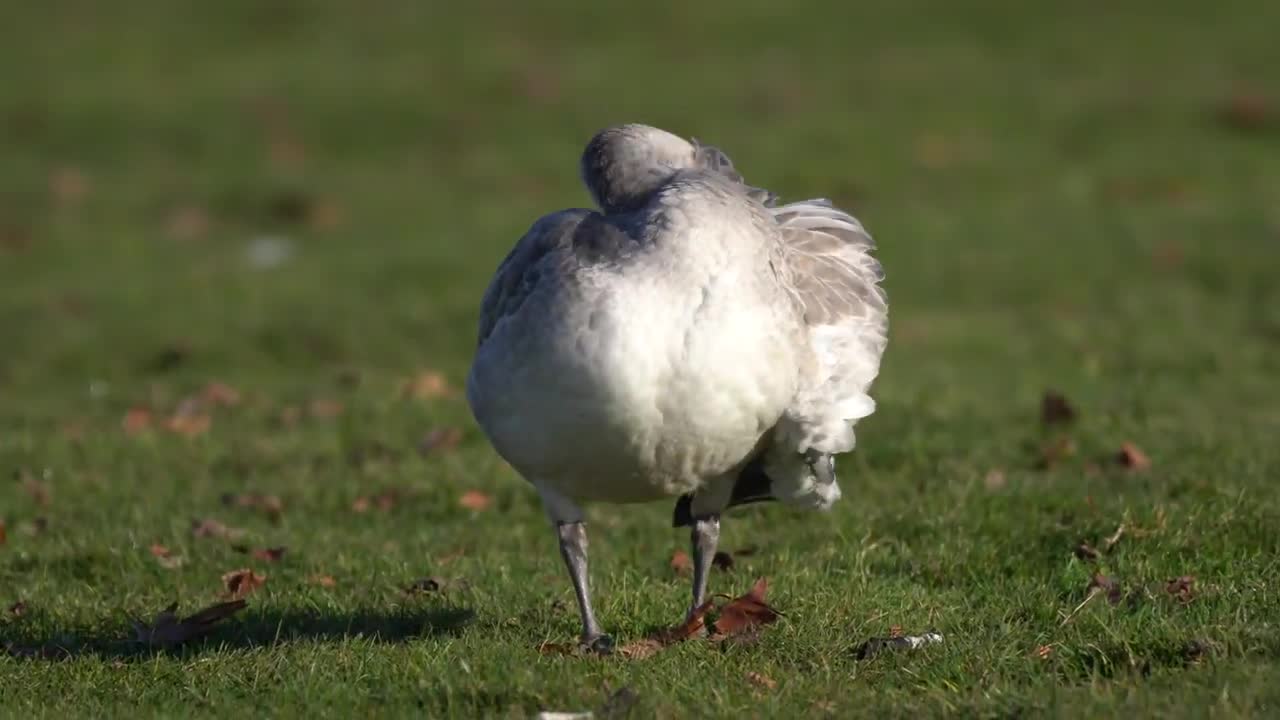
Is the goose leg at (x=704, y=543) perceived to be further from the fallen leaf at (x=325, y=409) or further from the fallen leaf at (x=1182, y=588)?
the fallen leaf at (x=325, y=409)

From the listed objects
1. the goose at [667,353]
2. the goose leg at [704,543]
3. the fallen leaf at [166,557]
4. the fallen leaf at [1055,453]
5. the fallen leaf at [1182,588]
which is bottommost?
the fallen leaf at [1055,453]

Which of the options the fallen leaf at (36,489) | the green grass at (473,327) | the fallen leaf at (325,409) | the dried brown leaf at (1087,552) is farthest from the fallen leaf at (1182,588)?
the fallen leaf at (325,409)

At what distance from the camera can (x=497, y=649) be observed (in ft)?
19.6

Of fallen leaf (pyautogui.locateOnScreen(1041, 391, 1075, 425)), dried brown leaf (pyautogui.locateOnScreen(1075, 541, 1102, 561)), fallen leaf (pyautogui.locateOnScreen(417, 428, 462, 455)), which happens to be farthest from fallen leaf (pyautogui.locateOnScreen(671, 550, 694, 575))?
fallen leaf (pyautogui.locateOnScreen(1041, 391, 1075, 425))

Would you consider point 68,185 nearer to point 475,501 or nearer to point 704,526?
point 475,501

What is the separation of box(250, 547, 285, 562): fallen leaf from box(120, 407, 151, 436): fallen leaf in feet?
10.9

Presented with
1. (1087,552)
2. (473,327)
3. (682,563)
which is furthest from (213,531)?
(473,327)

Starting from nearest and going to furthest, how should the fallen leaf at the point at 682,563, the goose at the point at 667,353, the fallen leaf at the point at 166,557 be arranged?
the goose at the point at 667,353 < the fallen leaf at the point at 682,563 < the fallen leaf at the point at 166,557

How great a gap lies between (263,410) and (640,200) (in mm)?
5845

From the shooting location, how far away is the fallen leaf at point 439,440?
1008 centimetres

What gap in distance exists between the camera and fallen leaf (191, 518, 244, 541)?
8359 millimetres

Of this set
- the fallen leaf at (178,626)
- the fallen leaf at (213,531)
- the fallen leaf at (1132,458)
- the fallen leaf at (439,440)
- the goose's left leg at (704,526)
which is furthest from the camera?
the fallen leaf at (439,440)

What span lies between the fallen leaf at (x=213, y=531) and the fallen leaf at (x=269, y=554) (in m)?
0.36

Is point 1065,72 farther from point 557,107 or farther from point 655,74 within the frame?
point 557,107
